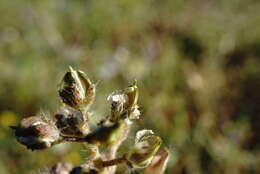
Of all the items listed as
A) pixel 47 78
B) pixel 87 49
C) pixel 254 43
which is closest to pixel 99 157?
pixel 47 78

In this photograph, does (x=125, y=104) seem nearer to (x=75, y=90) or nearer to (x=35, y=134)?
(x=75, y=90)

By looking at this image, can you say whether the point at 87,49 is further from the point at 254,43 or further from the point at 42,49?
the point at 254,43

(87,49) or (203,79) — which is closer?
(203,79)

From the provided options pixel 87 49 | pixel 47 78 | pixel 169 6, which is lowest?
pixel 47 78

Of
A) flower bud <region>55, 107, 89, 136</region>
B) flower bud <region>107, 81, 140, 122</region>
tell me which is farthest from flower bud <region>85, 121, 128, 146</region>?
flower bud <region>107, 81, 140, 122</region>

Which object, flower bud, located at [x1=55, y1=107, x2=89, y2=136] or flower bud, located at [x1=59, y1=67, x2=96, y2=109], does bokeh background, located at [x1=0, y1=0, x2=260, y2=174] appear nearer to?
flower bud, located at [x1=59, y1=67, x2=96, y2=109]

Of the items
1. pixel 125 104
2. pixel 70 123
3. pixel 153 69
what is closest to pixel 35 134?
pixel 70 123

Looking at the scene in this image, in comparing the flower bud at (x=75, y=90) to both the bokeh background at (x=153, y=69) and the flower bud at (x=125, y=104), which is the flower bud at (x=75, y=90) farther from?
the bokeh background at (x=153, y=69)
